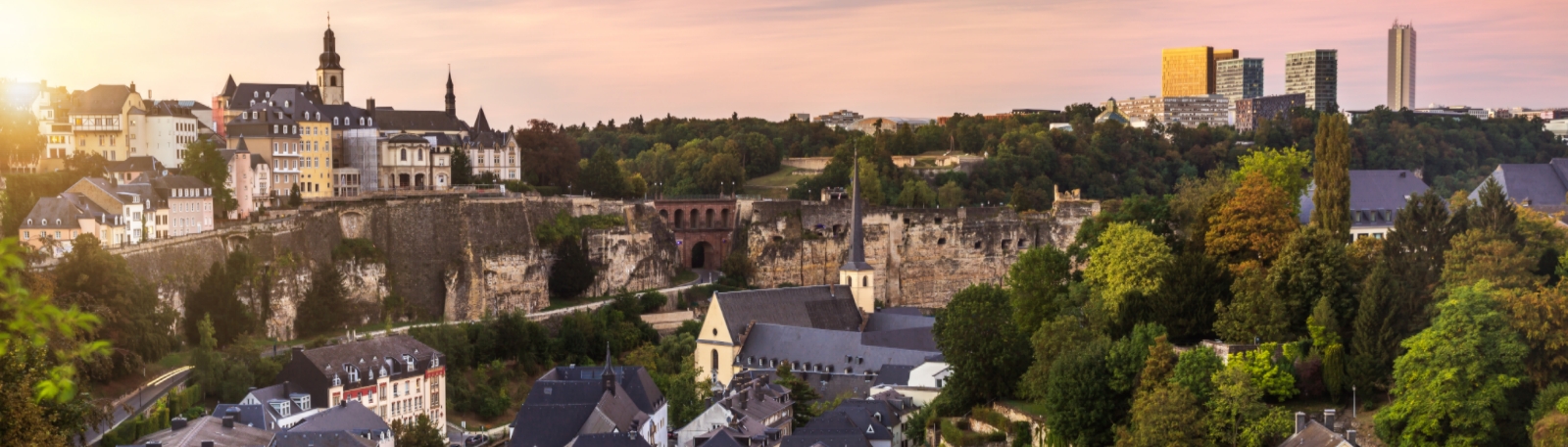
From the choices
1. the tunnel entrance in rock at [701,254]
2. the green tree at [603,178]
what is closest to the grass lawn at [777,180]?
the tunnel entrance in rock at [701,254]

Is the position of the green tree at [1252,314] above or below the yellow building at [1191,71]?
below

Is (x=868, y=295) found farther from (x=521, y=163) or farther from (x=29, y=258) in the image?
(x=29, y=258)

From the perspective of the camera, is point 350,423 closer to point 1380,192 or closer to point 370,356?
point 370,356

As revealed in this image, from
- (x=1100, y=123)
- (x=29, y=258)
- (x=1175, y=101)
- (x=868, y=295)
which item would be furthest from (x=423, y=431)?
(x=1175, y=101)

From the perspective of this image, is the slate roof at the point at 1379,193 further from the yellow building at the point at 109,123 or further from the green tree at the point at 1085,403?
the yellow building at the point at 109,123

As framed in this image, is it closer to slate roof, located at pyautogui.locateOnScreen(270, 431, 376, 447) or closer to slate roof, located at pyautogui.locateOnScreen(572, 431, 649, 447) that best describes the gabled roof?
slate roof, located at pyautogui.locateOnScreen(572, 431, 649, 447)

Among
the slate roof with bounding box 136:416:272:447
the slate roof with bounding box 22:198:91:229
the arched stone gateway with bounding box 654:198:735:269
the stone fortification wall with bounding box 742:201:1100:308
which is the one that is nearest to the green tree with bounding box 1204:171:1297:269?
the slate roof with bounding box 136:416:272:447
